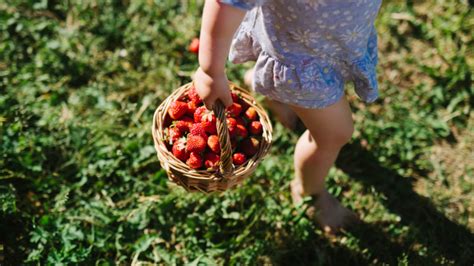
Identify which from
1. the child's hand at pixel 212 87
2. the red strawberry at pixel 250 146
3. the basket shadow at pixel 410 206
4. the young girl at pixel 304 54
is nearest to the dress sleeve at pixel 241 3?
the young girl at pixel 304 54

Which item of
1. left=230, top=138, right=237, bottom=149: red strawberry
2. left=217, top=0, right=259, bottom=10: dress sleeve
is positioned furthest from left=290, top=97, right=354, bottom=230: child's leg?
left=217, top=0, right=259, bottom=10: dress sleeve

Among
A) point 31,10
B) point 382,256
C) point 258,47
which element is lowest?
point 382,256

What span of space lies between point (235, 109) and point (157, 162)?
0.67 m

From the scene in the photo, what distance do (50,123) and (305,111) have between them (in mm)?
1383

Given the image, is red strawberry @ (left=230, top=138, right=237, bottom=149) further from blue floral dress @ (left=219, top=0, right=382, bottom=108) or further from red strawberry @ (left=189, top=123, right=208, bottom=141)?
blue floral dress @ (left=219, top=0, right=382, bottom=108)

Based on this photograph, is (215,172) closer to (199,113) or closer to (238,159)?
(238,159)

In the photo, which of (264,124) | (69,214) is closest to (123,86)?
(69,214)

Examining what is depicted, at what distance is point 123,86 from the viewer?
266cm

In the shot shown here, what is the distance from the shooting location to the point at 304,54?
1582mm

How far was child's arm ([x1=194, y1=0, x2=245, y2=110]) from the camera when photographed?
126cm

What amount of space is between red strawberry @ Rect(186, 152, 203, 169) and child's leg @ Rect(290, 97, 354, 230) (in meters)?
0.40

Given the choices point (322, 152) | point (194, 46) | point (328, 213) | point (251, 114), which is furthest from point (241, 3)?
point (194, 46)

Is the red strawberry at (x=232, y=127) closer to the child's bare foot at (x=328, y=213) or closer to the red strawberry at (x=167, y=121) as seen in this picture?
the red strawberry at (x=167, y=121)

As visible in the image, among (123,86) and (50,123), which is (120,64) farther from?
(50,123)
